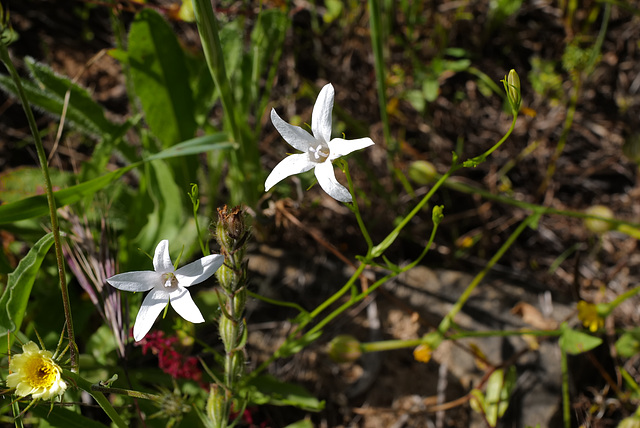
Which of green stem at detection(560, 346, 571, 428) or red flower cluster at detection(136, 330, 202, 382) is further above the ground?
red flower cluster at detection(136, 330, 202, 382)

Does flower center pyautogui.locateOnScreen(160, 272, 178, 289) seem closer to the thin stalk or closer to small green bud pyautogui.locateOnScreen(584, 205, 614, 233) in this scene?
the thin stalk

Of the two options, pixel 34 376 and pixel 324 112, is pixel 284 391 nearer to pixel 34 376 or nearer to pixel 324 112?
pixel 34 376

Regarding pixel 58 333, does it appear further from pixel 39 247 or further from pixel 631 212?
pixel 631 212

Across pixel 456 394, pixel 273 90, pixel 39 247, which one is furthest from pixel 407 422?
pixel 273 90

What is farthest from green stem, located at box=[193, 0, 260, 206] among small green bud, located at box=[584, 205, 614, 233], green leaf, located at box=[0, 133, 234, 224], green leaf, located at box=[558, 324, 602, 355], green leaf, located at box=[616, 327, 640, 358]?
green leaf, located at box=[616, 327, 640, 358]

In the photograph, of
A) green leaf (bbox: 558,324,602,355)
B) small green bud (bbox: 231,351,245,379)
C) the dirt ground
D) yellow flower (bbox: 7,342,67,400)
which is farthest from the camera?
the dirt ground

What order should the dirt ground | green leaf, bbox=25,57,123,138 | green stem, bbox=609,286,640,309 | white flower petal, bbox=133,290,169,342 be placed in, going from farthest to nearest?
the dirt ground
green stem, bbox=609,286,640,309
green leaf, bbox=25,57,123,138
white flower petal, bbox=133,290,169,342

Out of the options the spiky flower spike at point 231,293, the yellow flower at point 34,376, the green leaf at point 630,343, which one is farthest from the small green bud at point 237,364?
the green leaf at point 630,343
